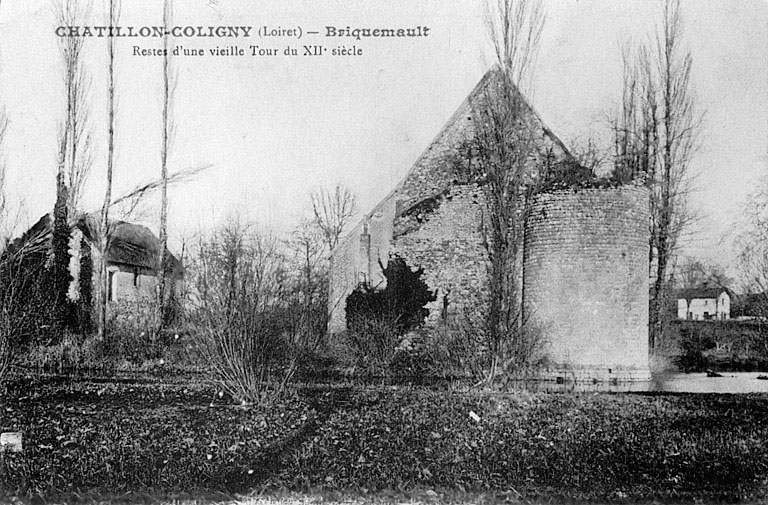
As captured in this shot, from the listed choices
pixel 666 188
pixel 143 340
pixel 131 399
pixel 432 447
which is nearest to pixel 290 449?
pixel 432 447

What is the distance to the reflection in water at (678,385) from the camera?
40.6 feet

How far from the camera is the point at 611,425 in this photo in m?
8.09

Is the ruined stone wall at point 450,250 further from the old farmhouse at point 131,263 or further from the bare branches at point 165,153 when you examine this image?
the old farmhouse at point 131,263

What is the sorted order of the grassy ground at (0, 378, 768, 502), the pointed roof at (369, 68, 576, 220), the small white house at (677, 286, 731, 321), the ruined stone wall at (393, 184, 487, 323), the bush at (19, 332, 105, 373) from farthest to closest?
1. the small white house at (677, 286, 731, 321)
2. the pointed roof at (369, 68, 576, 220)
3. the ruined stone wall at (393, 184, 487, 323)
4. the bush at (19, 332, 105, 373)
5. the grassy ground at (0, 378, 768, 502)

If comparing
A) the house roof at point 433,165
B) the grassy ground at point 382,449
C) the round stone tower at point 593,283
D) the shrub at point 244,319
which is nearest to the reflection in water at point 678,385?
the round stone tower at point 593,283

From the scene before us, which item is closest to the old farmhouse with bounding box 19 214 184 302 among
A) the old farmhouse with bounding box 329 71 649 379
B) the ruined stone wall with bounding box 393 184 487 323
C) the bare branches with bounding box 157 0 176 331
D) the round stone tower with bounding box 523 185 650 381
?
the bare branches with bounding box 157 0 176 331

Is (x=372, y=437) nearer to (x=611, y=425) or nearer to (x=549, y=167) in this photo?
(x=611, y=425)

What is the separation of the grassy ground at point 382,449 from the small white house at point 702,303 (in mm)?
34143

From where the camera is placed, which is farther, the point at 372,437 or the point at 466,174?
the point at 466,174

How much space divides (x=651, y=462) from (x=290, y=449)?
4.03 metres

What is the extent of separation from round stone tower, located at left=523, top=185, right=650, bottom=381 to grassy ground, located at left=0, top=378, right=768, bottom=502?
15.9 ft

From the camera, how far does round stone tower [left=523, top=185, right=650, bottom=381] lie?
560 inches

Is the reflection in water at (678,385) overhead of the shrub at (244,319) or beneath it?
beneath

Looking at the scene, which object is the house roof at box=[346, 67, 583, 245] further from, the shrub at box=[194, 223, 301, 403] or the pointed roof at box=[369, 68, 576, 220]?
the shrub at box=[194, 223, 301, 403]
